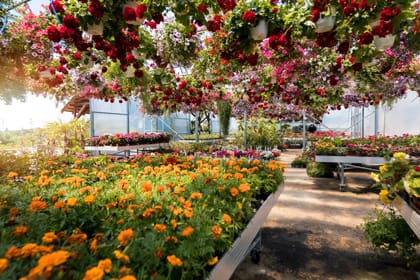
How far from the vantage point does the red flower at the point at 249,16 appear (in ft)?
7.11

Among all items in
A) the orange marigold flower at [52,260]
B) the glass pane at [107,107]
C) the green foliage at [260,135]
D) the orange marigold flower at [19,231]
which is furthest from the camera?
the green foliage at [260,135]

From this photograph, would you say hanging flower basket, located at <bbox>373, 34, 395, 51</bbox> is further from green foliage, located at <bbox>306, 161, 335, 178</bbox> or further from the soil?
green foliage, located at <bbox>306, 161, 335, 178</bbox>

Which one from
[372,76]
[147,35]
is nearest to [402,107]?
[372,76]

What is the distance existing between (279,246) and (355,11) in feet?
7.83

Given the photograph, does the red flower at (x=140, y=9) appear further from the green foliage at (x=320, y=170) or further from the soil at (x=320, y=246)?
the green foliage at (x=320, y=170)

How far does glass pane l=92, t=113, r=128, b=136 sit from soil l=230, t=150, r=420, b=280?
679 centimetres

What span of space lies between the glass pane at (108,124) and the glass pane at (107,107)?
16 centimetres

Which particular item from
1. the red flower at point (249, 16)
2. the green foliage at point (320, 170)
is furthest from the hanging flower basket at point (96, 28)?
the green foliage at point (320, 170)

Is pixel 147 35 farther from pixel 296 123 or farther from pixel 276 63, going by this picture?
pixel 296 123

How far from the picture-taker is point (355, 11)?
209 centimetres

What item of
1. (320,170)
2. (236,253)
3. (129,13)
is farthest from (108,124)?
(236,253)

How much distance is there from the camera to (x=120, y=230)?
99 cm

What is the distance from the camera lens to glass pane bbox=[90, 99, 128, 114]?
8.30m

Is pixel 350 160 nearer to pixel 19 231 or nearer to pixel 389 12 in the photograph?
pixel 389 12
